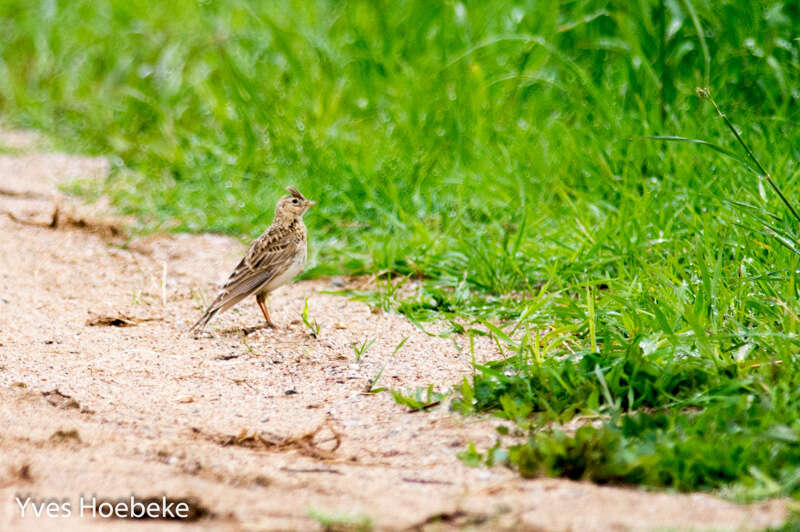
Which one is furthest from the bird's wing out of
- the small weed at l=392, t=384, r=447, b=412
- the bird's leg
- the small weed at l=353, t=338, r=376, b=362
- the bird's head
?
the small weed at l=392, t=384, r=447, b=412

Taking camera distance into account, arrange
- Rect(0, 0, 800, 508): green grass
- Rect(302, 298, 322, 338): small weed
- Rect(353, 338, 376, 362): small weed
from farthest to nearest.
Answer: Rect(302, 298, 322, 338): small weed, Rect(353, 338, 376, 362): small weed, Rect(0, 0, 800, 508): green grass

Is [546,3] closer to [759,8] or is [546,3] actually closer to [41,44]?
[759,8]

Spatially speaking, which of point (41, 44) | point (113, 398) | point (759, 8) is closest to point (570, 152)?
point (759, 8)

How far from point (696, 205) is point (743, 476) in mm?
2773

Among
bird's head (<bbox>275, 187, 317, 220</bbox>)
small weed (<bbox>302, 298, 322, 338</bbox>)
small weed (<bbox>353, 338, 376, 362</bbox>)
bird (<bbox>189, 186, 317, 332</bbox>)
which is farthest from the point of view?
bird's head (<bbox>275, 187, 317, 220</bbox>)

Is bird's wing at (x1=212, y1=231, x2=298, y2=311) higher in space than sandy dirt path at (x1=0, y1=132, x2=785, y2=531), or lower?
higher

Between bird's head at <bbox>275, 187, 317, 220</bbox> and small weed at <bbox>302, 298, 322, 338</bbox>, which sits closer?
small weed at <bbox>302, 298, 322, 338</bbox>

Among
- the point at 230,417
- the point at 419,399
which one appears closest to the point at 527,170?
the point at 419,399

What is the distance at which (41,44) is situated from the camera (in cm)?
1002

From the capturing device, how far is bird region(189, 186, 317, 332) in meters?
5.32

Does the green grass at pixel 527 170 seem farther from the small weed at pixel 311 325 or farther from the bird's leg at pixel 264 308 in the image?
the bird's leg at pixel 264 308

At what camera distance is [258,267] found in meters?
5.43

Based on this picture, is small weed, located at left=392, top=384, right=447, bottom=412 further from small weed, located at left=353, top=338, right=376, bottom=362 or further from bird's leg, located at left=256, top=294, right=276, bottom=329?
bird's leg, located at left=256, top=294, right=276, bottom=329

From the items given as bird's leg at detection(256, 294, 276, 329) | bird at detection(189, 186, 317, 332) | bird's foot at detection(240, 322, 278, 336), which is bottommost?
bird's foot at detection(240, 322, 278, 336)
